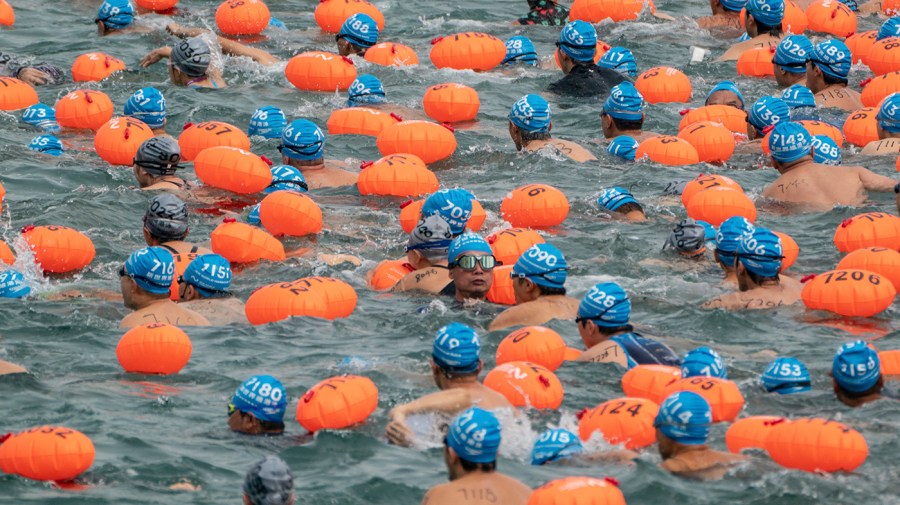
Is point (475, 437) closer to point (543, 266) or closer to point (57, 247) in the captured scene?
point (543, 266)

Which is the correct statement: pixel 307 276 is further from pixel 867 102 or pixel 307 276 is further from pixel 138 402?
pixel 867 102

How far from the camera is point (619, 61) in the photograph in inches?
953

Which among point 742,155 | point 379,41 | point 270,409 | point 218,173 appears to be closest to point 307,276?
point 218,173

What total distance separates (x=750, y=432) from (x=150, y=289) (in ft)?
19.3

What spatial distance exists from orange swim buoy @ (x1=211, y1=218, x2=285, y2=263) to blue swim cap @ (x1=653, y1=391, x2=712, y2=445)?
669cm

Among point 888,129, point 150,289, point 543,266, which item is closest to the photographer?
point 150,289

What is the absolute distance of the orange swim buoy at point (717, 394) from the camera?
12250mm

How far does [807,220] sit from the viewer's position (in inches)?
727

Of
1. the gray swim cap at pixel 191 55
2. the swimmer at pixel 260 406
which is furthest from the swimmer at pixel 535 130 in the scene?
the swimmer at pixel 260 406

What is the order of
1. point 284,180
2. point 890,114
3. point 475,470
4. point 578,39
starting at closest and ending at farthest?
1. point 475,470
2. point 284,180
3. point 890,114
4. point 578,39

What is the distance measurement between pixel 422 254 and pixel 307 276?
1.30 metres

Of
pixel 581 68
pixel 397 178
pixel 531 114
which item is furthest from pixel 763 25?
pixel 397 178

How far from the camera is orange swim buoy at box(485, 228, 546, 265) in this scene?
16531 mm

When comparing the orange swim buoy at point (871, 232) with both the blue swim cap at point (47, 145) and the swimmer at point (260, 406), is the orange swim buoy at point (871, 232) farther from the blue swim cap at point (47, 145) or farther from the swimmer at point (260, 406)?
the blue swim cap at point (47, 145)
